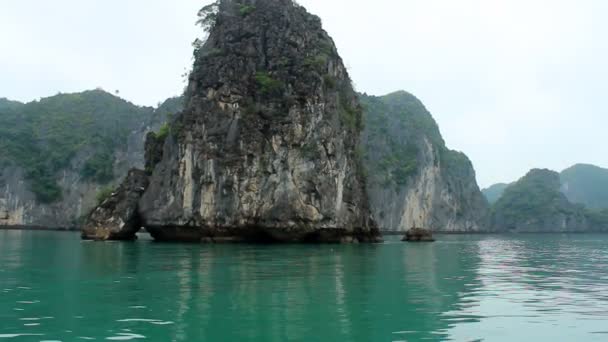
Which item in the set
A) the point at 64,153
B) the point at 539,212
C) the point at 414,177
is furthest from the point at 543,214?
the point at 64,153

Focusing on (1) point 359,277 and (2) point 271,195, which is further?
(2) point 271,195

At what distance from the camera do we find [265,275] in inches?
697

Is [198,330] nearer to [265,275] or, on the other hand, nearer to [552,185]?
[265,275]

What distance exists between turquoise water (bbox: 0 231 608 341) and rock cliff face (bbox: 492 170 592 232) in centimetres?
12725

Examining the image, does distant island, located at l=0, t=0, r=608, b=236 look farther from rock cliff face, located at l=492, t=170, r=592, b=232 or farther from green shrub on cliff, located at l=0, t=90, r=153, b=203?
rock cliff face, located at l=492, t=170, r=592, b=232

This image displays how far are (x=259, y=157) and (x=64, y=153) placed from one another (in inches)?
2800

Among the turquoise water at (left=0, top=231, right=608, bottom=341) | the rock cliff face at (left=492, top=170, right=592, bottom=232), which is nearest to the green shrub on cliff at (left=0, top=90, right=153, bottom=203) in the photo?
the turquoise water at (left=0, top=231, right=608, bottom=341)

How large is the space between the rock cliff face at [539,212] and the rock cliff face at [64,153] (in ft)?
286

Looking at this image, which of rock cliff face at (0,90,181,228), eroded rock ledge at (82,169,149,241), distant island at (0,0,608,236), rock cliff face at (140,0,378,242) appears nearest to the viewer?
rock cliff face at (140,0,378,242)

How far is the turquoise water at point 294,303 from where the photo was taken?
9234 mm

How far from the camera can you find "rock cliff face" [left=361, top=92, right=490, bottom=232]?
107 meters

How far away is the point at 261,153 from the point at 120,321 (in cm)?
3211

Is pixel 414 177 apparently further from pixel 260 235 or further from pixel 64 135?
pixel 260 235

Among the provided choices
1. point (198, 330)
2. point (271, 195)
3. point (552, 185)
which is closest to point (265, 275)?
point (198, 330)
